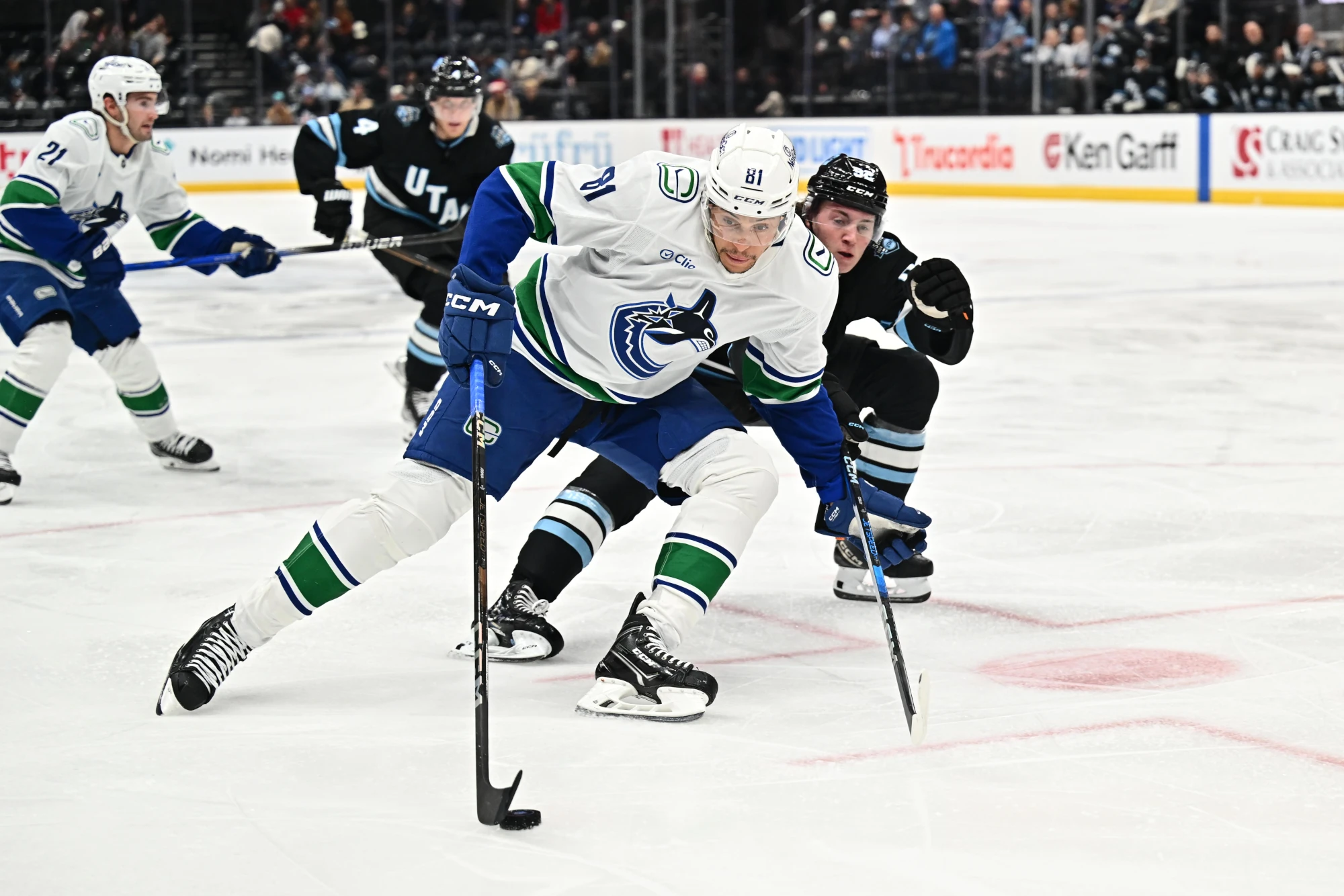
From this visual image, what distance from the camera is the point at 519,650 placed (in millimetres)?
3049

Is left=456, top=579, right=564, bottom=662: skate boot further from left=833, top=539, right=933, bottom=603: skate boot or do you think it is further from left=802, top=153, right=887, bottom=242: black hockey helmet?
left=802, top=153, right=887, bottom=242: black hockey helmet

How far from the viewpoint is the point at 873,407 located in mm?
3553

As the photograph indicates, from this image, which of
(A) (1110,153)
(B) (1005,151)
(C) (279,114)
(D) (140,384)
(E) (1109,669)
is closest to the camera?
(E) (1109,669)

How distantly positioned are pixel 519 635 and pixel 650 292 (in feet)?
2.20

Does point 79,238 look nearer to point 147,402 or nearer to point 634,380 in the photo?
point 147,402

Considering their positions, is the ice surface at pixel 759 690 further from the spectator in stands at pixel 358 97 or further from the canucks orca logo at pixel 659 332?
the spectator in stands at pixel 358 97

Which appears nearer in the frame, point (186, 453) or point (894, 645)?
point (894, 645)

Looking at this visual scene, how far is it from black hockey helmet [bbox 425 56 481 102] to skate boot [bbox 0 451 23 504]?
1.69 m

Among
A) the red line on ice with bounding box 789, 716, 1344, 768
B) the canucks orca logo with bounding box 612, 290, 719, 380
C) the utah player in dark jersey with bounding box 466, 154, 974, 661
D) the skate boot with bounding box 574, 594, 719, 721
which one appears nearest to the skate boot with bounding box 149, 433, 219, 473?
the utah player in dark jersey with bounding box 466, 154, 974, 661

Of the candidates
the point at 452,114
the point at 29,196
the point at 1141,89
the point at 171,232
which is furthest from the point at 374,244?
the point at 1141,89

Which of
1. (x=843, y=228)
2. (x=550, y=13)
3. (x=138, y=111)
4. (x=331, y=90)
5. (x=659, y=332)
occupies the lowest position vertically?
(x=659, y=332)

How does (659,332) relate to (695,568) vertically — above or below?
above

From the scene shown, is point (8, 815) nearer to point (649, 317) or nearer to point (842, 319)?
point (649, 317)

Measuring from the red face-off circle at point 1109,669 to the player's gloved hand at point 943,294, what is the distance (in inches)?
26.2
